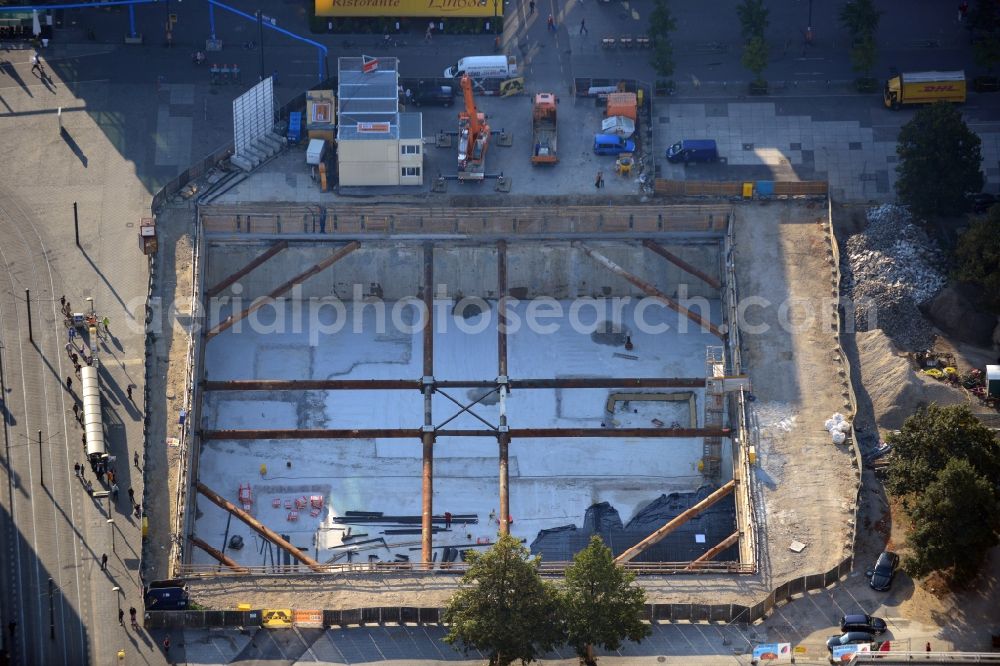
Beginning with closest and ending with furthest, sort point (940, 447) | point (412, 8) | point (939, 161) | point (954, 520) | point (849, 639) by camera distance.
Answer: point (954, 520) → point (849, 639) → point (940, 447) → point (939, 161) → point (412, 8)

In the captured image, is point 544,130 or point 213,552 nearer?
point 213,552

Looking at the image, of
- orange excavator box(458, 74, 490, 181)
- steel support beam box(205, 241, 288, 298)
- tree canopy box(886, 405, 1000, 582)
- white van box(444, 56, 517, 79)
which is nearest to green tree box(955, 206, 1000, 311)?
tree canopy box(886, 405, 1000, 582)

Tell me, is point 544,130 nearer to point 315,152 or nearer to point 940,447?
point 315,152

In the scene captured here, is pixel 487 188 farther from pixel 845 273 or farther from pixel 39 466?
pixel 39 466

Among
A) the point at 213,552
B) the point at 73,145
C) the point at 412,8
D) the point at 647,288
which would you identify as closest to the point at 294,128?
the point at 412,8

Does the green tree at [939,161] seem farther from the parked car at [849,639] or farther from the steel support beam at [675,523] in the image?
the parked car at [849,639]

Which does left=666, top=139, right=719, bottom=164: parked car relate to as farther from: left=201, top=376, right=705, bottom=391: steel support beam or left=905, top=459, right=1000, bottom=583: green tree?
left=905, top=459, right=1000, bottom=583: green tree
